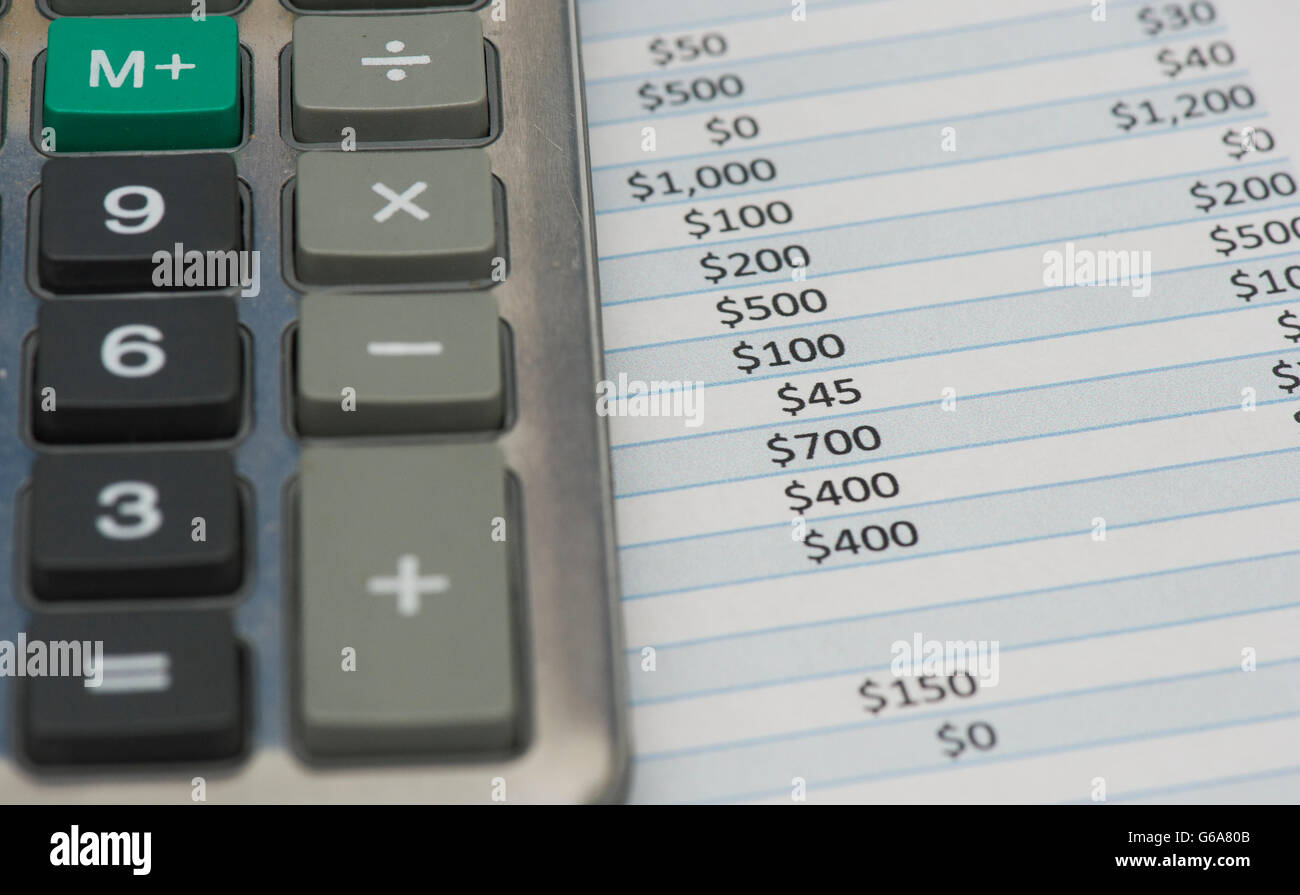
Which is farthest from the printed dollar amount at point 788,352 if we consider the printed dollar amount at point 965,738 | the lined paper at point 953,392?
the printed dollar amount at point 965,738

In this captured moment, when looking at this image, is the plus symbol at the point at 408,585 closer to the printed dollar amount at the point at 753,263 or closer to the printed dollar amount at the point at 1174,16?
the printed dollar amount at the point at 753,263

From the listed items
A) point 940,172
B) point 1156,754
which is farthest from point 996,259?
point 1156,754

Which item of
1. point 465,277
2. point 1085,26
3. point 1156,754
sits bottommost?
point 1156,754

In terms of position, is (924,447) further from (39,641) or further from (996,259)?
(39,641)

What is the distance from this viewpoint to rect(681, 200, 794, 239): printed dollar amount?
1.30 feet

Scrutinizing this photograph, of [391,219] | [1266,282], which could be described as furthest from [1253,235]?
[391,219]

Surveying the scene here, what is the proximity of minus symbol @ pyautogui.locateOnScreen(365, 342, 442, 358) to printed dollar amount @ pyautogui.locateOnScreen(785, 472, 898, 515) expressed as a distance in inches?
4.1

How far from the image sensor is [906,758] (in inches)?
12.5

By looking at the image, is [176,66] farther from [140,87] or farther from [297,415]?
[297,415]

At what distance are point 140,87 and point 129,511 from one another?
0.12 meters

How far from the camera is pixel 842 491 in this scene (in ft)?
1.15

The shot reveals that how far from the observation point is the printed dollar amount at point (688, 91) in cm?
42

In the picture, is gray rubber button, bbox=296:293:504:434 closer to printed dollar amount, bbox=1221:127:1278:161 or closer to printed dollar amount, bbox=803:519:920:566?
printed dollar amount, bbox=803:519:920:566

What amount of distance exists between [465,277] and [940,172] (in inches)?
6.5
